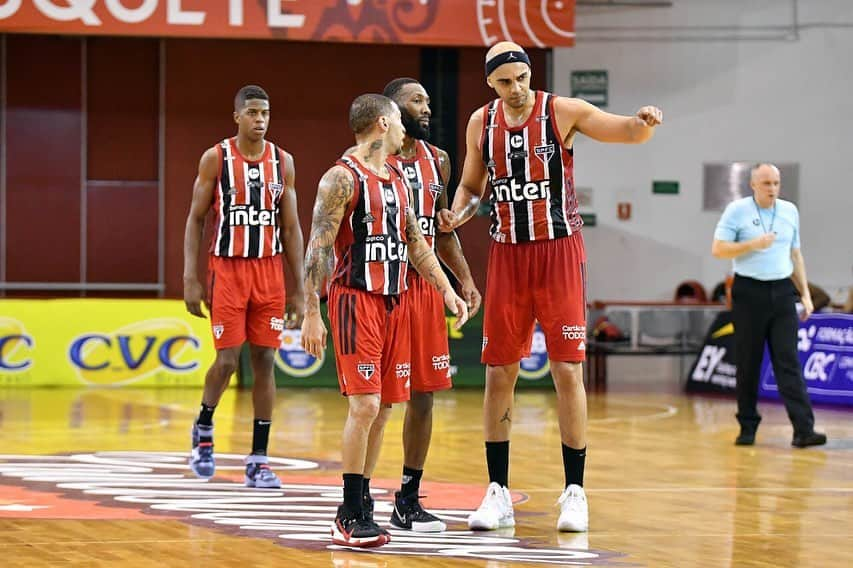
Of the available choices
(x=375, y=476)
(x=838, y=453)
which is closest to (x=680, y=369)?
(x=838, y=453)

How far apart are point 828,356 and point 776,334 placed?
3985 mm

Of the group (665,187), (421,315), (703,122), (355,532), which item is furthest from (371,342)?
(703,122)

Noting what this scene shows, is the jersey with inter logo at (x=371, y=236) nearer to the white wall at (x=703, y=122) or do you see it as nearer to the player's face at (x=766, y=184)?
the player's face at (x=766, y=184)

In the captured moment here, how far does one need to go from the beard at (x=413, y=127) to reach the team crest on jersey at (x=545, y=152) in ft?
1.80

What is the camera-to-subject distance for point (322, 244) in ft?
21.1

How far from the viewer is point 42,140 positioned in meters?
19.6

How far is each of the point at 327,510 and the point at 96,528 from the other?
1.26 metres

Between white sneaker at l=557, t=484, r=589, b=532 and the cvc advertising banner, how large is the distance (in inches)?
311

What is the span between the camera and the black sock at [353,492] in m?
6.46

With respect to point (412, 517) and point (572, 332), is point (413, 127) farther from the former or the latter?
point (412, 517)

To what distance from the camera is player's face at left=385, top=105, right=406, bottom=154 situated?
21.7 ft

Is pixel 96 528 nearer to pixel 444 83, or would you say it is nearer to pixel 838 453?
pixel 838 453

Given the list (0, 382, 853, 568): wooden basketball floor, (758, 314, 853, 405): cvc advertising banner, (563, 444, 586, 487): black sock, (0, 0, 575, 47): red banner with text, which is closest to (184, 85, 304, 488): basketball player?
(0, 382, 853, 568): wooden basketball floor

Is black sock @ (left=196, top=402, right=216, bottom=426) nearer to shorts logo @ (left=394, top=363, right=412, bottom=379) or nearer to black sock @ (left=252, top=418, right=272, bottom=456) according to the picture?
black sock @ (left=252, top=418, right=272, bottom=456)
